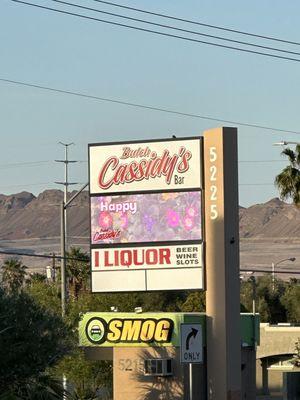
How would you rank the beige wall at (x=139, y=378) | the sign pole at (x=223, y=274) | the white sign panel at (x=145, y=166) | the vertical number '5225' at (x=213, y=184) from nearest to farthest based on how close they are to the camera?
the sign pole at (x=223, y=274) → the vertical number '5225' at (x=213, y=184) → the beige wall at (x=139, y=378) → the white sign panel at (x=145, y=166)

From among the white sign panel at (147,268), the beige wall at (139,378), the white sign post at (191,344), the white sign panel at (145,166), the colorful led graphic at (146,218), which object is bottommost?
the beige wall at (139,378)

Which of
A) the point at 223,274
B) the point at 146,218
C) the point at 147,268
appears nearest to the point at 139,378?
the point at 147,268

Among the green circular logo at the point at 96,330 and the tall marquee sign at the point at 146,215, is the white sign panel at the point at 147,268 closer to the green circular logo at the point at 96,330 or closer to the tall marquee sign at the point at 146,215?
the tall marquee sign at the point at 146,215

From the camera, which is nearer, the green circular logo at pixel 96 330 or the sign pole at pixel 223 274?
the sign pole at pixel 223 274

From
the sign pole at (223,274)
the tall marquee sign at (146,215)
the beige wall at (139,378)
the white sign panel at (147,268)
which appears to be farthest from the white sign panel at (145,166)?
the beige wall at (139,378)

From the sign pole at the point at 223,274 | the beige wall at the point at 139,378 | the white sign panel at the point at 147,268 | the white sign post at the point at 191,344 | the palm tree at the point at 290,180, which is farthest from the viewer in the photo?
the palm tree at the point at 290,180

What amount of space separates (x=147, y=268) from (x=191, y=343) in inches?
436

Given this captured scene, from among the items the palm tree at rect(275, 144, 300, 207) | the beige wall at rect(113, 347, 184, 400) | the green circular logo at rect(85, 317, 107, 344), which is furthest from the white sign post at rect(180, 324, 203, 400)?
the palm tree at rect(275, 144, 300, 207)

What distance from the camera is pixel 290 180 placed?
181 ft

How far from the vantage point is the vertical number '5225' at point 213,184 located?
33.7 metres

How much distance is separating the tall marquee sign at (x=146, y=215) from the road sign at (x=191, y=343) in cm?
964

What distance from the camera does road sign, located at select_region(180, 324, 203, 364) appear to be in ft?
78.9

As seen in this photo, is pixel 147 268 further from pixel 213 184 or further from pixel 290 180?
pixel 290 180

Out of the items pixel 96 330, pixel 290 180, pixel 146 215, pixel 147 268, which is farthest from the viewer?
pixel 290 180
